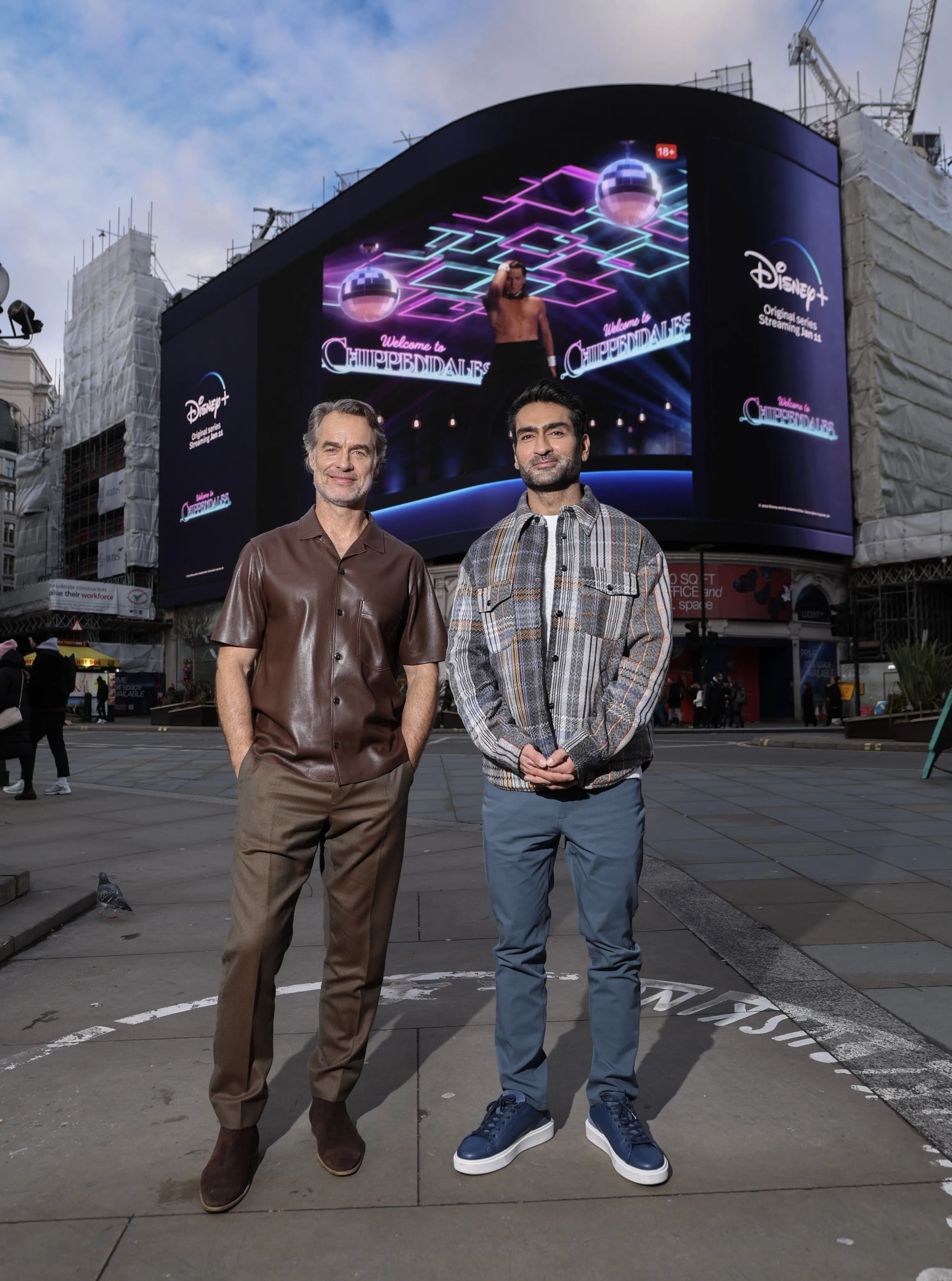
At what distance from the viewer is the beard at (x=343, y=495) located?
270cm

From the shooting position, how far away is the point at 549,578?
2697 millimetres

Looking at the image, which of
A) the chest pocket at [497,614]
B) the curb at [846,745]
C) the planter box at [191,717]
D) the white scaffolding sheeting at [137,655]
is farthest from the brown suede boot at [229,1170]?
the white scaffolding sheeting at [137,655]

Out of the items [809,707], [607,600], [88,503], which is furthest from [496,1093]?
[88,503]

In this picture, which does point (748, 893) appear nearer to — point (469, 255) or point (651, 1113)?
point (651, 1113)

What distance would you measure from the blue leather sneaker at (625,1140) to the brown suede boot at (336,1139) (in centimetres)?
61


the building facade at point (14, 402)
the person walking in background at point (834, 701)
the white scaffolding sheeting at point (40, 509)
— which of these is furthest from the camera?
the building facade at point (14, 402)

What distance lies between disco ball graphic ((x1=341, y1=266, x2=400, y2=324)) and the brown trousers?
40076mm

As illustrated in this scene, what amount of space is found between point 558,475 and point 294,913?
1.38 meters

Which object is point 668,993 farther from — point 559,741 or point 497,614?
point 497,614

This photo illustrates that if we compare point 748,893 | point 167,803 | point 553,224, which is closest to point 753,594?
point 553,224

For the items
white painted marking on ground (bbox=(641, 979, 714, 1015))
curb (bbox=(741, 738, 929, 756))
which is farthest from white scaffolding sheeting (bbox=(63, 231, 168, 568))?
white painted marking on ground (bbox=(641, 979, 714, 1015))

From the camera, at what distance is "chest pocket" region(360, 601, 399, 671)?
2.64 metres

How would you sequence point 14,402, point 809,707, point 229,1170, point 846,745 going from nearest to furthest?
1. point 229,1170
2. point 846,745
3. point 809,707
4. point 14,402

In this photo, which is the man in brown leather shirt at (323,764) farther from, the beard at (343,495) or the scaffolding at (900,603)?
the scaffolding at (900,603)
